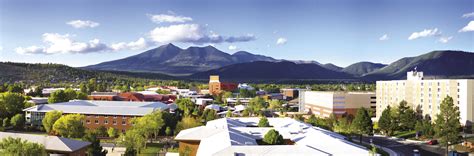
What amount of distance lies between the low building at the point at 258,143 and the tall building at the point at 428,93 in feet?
78.7

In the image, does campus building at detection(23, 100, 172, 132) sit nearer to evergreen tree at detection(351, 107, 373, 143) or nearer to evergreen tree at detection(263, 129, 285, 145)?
evergreen tree at detection(263, 129, 285, 145)

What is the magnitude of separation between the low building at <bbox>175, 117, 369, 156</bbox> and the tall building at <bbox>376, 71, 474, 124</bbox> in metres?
24.0

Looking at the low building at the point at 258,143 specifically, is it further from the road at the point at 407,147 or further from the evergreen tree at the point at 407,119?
the evergreen tree at the point at 407,119

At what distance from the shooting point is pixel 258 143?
111ft

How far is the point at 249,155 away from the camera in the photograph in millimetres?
25797

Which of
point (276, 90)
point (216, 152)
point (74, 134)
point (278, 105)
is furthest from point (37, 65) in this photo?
point (216, 152)

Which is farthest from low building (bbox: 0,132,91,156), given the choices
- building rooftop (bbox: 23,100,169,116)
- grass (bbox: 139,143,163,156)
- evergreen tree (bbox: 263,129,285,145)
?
building rooftop (bbox: 23,100,169,116)

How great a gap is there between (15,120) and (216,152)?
35211 mm

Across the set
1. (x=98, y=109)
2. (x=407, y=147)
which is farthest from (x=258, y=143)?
(x=98, y=109)

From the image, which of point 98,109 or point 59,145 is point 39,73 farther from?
point 59,145

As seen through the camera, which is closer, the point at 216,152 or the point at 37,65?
the point at 216,152

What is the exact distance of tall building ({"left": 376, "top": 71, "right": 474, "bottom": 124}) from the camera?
5262 centimetres

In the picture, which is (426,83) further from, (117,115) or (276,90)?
(276,90)

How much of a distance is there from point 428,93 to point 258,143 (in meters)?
34.5
